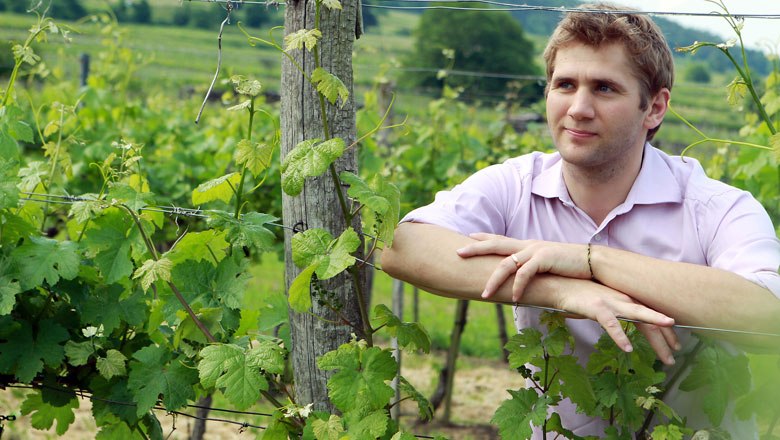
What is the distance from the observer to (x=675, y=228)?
7.72ft

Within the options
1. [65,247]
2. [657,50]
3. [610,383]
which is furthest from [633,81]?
[65,247]

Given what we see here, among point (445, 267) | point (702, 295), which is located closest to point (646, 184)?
point (702, 295)

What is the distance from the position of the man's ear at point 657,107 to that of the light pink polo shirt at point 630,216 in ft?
0.24

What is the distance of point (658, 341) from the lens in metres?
1.97

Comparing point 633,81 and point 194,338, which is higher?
point 633,81

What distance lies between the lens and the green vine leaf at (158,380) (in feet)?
7.70

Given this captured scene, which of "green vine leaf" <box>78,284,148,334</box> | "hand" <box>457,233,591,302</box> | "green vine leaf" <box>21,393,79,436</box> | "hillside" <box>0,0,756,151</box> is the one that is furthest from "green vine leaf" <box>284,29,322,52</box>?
"hillside" <box>0,0,756,151</box>

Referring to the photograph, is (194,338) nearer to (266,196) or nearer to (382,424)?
(382,424)

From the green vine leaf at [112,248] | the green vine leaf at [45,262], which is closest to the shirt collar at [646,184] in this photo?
the green vine leaf at [112,248]

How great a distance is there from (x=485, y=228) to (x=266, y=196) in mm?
3137

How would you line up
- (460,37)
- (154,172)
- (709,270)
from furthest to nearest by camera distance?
1. (460,37)
2. (154,172)
3. (709,270)

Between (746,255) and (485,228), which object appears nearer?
(746,255)

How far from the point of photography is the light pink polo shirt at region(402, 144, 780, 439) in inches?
87.7

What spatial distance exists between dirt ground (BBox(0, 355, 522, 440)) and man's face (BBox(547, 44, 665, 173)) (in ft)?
9.71
